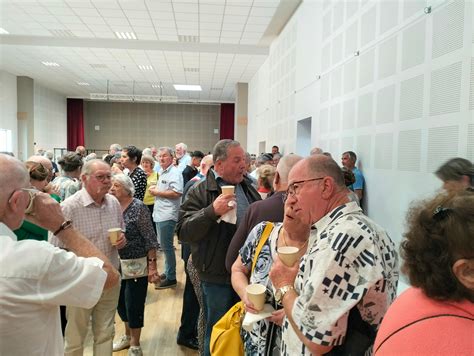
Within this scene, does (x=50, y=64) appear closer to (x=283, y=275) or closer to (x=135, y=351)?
(x=135, y=351)

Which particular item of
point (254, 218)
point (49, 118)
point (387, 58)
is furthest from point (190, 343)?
point (49, 118)

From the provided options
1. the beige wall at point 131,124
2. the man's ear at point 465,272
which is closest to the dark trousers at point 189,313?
the man's ear at point 465,272

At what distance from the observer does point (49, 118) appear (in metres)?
17.0

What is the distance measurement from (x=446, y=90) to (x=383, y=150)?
1217mm

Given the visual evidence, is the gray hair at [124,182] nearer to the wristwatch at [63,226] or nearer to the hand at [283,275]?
the wristwatch at [63,226]

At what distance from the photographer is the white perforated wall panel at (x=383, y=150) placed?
4191 millimetres

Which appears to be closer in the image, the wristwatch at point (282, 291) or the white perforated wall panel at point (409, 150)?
the wristwatch at point (282, 291)

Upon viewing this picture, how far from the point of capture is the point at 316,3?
266 inches

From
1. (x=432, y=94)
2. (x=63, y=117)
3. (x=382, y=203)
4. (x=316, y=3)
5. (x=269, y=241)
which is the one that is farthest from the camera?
(x=63, y=117)

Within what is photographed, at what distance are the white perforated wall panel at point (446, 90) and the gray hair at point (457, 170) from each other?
0.68 m

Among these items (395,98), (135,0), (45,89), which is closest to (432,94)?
(395,98)

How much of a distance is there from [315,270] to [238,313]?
0.80 meters

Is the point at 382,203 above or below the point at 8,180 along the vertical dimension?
below

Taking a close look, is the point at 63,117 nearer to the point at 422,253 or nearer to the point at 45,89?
the point at 45,89
